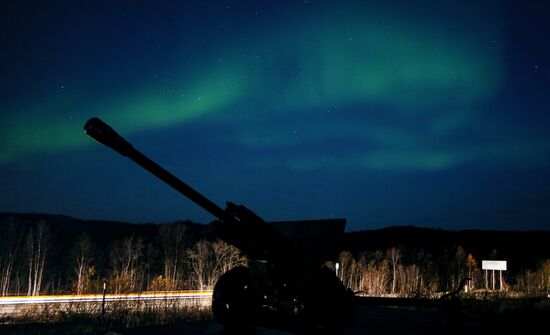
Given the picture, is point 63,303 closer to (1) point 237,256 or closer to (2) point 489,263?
(1) point 237,256

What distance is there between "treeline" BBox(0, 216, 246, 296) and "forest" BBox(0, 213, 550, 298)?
0.17m

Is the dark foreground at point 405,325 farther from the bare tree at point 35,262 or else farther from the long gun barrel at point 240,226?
the bare tree at point 35,262

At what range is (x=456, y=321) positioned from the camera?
20.2 ft

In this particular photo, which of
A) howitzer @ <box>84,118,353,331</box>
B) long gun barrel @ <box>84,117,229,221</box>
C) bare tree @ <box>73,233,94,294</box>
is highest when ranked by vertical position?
long gun barrel @ <box>84,117,229,221</box>

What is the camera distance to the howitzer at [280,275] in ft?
23.7

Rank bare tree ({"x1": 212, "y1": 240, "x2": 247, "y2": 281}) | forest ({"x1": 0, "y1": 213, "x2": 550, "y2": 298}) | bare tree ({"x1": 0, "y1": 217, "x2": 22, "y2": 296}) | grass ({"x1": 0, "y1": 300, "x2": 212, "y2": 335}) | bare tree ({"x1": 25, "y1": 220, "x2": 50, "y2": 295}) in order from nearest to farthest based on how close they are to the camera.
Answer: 1. grass ({"x1": 0, "y1": 300, "x2": 212, "y2": 335})
2. bare tree ({"x1": 25, "y1": 220, "x2": 50, "y2": 295})
3. forest ({"x1": 0, "y1": 213, "x2": 550, "y2": 298})
4. bare tree ({"x1": 212, "y1": 240, "x2": 247, "y2": 281})
5. bare tree ({"x1": 0, "y1": 217, "x2": 22, "y2": 296})

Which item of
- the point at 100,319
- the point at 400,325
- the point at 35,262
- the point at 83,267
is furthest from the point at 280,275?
the point at 83,267

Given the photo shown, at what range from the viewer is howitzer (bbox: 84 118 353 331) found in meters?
7.23

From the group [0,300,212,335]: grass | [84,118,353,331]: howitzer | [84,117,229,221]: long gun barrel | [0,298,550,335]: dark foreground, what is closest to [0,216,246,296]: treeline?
[0,300,212,335]: grass

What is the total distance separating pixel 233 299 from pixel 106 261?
70.1 metres

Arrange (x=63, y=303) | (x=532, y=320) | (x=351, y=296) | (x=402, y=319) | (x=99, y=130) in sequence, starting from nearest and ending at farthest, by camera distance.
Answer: (x=99, y=130) < (x=351, y=296) < (x=402, y=319) < (x=532, y=320) < (x=63, y=303)

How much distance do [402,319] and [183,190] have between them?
26.5 feet

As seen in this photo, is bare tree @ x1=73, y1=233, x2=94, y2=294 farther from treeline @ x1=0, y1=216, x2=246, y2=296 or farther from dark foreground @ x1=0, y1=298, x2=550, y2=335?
dark foreground @ x1=0, y1=298, x2=550, y2=335

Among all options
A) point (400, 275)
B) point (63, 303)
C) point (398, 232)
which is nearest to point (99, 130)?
point (63, 303)
